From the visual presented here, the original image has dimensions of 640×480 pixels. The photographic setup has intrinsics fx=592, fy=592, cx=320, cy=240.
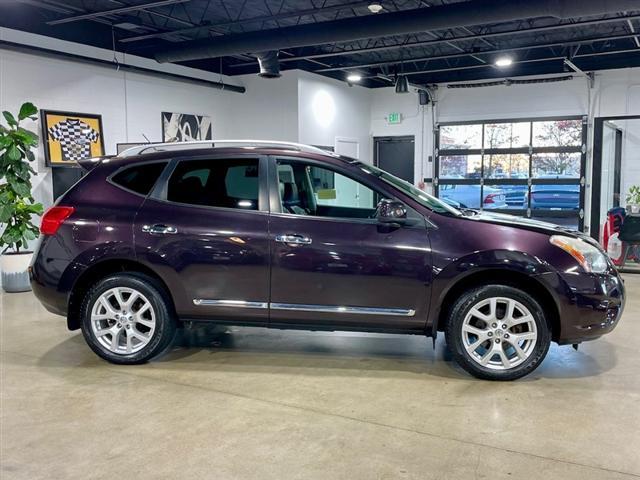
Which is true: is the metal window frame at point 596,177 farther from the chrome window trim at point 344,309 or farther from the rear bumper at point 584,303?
the chrome window trim at point 344,309

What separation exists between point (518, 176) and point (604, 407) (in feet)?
28.7

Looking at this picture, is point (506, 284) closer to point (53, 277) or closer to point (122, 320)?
point (122, 320)

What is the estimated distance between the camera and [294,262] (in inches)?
149

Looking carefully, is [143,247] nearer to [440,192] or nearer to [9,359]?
[9,359]

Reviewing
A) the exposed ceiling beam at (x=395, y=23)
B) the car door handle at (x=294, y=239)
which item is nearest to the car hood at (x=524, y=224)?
the car door handle at (x=294, y=239)

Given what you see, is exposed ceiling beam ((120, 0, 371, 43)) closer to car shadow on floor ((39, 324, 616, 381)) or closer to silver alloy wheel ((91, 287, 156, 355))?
car shadow on floor ((39, 324, 616, 381))

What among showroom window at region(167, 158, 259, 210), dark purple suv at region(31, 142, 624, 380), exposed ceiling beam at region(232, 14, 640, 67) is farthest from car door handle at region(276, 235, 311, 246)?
exposed ceiling beam at region(232, 14, 640, 67)

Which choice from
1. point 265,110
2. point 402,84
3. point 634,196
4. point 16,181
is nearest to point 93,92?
point 16,181

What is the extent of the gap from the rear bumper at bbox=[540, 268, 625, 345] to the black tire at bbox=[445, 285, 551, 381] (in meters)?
Answer: 0.13

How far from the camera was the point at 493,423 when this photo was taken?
121 inches

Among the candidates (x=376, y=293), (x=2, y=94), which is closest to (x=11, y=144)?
(x=2, y=94)

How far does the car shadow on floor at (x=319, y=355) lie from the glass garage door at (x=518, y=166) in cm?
702

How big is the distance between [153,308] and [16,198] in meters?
3.90

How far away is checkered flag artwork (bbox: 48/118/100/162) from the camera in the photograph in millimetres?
7770
